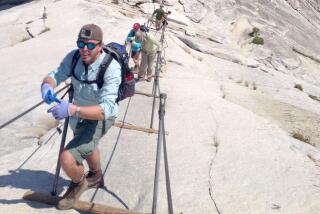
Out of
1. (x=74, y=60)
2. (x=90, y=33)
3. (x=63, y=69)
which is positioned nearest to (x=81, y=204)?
(x=63, y=69)

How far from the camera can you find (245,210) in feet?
24.1

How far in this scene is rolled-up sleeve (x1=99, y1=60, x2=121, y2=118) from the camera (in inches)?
221

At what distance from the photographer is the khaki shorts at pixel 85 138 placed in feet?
19.5

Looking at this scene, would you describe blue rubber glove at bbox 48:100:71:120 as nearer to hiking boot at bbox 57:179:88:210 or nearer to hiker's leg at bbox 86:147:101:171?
hiker's leg at bbox 86:147:101:171

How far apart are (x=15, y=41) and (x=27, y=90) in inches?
442

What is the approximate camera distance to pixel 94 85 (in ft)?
19.1

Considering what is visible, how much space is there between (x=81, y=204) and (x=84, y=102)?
1628 millimetres

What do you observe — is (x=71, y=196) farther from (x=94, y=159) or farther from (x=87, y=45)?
(x=87, y=45)

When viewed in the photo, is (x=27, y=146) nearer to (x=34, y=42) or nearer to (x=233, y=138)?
(x=233, y=138)

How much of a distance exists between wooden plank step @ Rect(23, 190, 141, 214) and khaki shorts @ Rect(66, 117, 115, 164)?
89 centimetres

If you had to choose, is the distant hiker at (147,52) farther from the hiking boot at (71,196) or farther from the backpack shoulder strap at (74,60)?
the backpack shoulder strap at (74,60)

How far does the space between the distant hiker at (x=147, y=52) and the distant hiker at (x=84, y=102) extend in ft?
29.7

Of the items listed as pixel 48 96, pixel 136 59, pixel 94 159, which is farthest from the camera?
pixel 136 59

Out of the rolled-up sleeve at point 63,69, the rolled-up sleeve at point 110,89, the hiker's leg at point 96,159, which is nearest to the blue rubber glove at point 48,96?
the rolled-up sleeve at point 63,69
